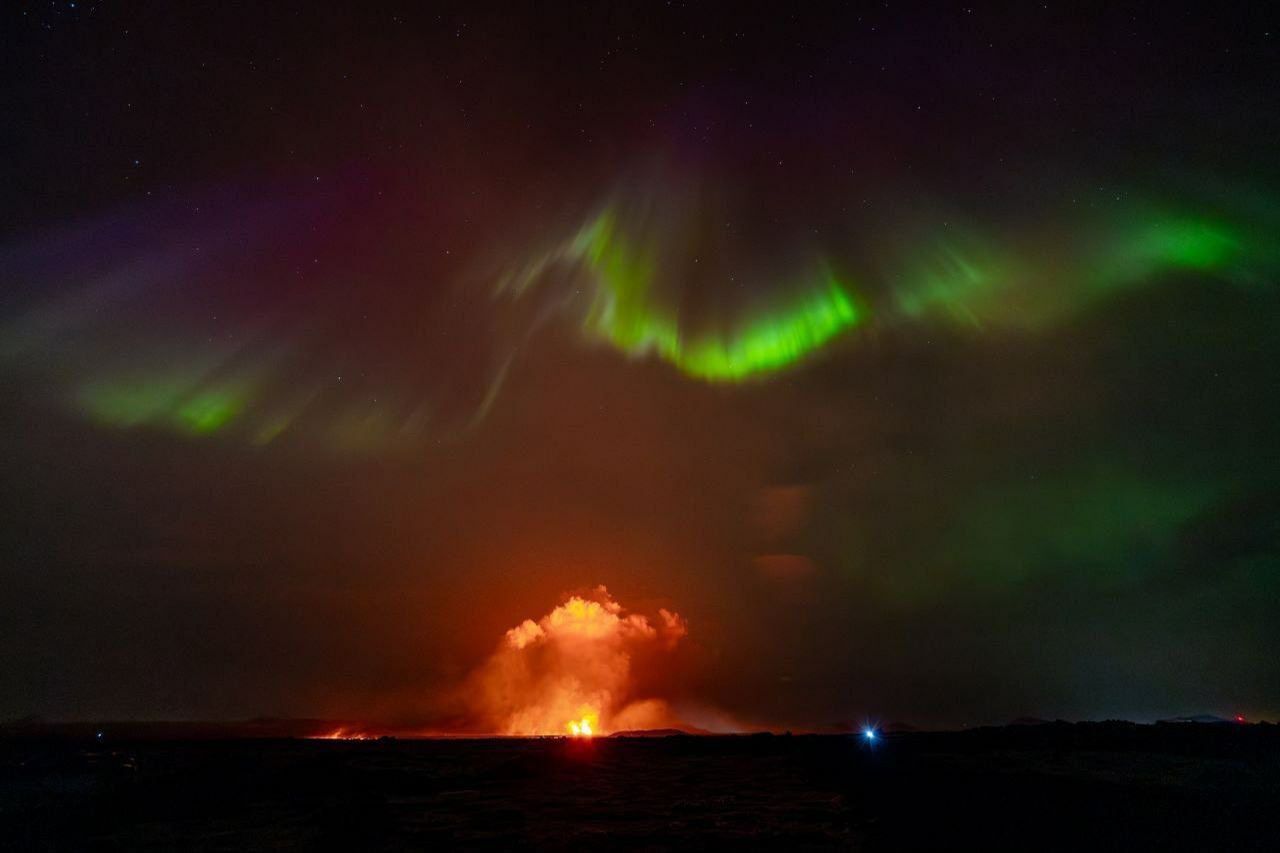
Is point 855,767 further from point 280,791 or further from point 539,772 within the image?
point 280,791

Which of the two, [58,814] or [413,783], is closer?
[58,814]

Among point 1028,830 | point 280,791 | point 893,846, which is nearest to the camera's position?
point 893,846

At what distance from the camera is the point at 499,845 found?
97.1 ft

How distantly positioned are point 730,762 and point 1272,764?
1741 inches

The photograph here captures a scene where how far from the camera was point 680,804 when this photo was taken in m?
40.2

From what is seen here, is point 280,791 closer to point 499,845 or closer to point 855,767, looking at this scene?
point 499,845

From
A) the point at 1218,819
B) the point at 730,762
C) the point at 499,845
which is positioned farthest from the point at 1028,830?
the point at 730,762

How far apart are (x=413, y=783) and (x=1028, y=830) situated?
41.3 metres

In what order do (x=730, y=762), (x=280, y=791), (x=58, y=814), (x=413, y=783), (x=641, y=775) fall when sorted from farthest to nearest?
(x=730, y=762)
(x=641, y=775)
(x=413, y=783)
(x=280, y=791)
(x=58, y=814)

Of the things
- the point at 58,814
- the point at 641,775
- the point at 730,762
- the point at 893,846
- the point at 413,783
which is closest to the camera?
the point at 893,846

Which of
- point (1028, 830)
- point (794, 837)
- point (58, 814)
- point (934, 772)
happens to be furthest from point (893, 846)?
point (58, 814)

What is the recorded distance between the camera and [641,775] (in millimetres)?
59062

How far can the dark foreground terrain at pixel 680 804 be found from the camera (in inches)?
1188

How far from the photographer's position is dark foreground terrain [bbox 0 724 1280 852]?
99.0 ft
